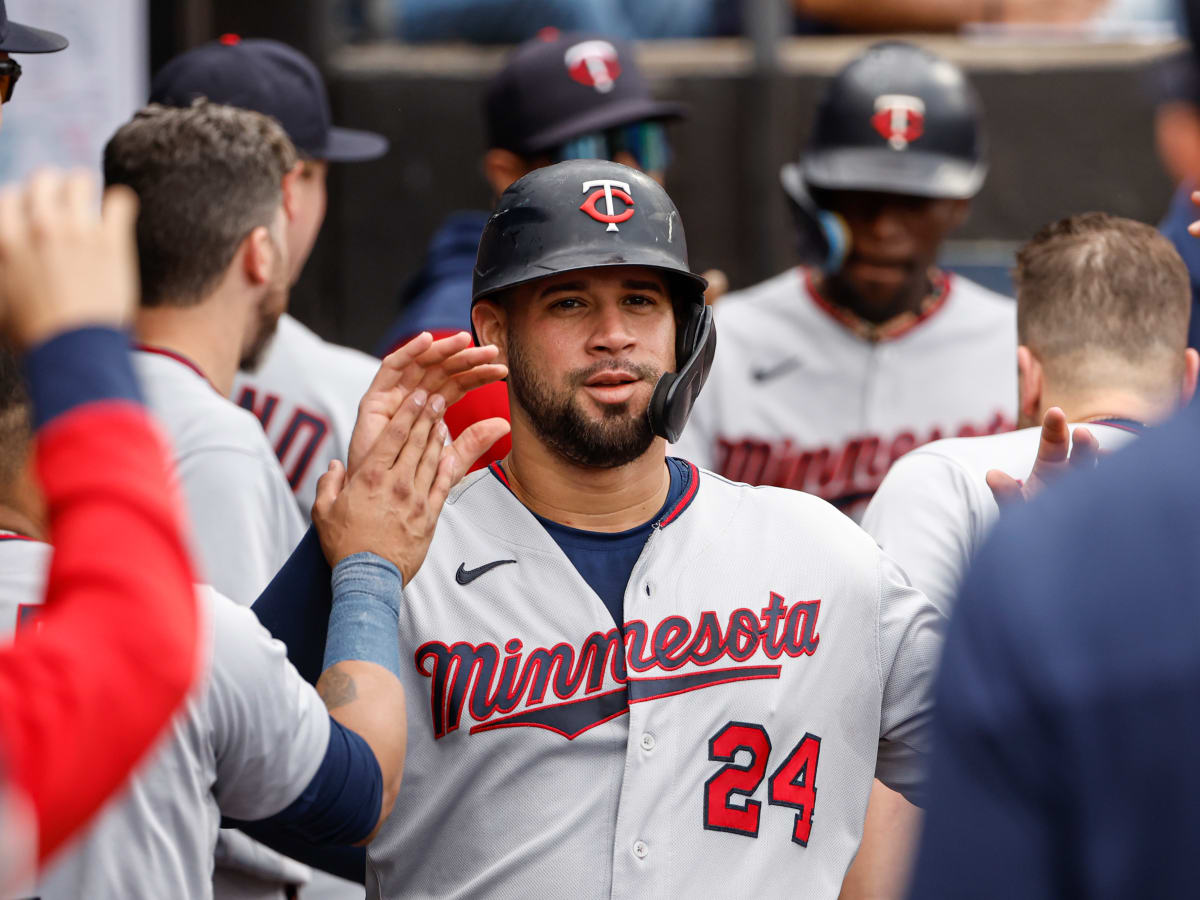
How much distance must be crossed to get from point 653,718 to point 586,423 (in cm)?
54

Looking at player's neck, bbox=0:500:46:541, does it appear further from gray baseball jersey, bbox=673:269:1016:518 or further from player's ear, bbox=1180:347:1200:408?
gray baseball jersey, bbox=673:269:1016:518

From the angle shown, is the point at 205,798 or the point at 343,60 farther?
the point at 343,60

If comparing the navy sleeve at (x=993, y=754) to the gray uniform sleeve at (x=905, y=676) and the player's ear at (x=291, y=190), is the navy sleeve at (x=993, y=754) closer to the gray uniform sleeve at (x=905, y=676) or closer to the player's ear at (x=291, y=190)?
the gray uniform sleeve at (x=905, y=676)

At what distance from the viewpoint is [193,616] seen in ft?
4.46

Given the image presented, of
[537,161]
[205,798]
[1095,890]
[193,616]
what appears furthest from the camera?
[537,161]

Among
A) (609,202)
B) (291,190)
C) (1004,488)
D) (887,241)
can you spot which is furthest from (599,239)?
(887,241)

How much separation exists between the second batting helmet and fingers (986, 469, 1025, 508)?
2197 mm

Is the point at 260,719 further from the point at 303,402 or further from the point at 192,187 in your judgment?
the point at 303,402

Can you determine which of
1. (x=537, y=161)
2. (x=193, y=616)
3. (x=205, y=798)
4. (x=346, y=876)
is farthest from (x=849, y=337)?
(x=193, y=616)

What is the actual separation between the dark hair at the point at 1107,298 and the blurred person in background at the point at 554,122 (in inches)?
51.8

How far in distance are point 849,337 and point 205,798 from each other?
287 centimetres

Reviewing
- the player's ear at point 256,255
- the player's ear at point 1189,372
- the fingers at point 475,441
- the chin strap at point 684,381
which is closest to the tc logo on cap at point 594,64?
the player's ear at point 256,255

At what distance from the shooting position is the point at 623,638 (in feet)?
8.22

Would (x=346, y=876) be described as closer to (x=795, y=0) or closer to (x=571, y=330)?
(x=571, y=330)
